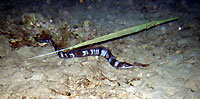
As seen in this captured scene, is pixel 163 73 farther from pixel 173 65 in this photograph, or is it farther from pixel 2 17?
pixel 2 17

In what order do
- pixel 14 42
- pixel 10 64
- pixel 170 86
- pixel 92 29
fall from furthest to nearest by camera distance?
pixel 92 29 → pixel 14 42 → pixel 10 64 → pixel 170 86

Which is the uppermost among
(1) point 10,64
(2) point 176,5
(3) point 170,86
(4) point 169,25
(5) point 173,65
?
(2) point 176,5

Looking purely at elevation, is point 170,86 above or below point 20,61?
below

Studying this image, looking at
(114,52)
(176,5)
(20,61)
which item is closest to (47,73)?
(20,61)

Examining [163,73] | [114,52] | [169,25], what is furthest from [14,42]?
[169,25]

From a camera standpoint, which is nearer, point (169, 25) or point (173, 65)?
point (173, 65)

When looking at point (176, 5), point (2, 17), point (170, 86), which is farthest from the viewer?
point (176, 5)

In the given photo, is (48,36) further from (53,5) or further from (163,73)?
(53,5)
